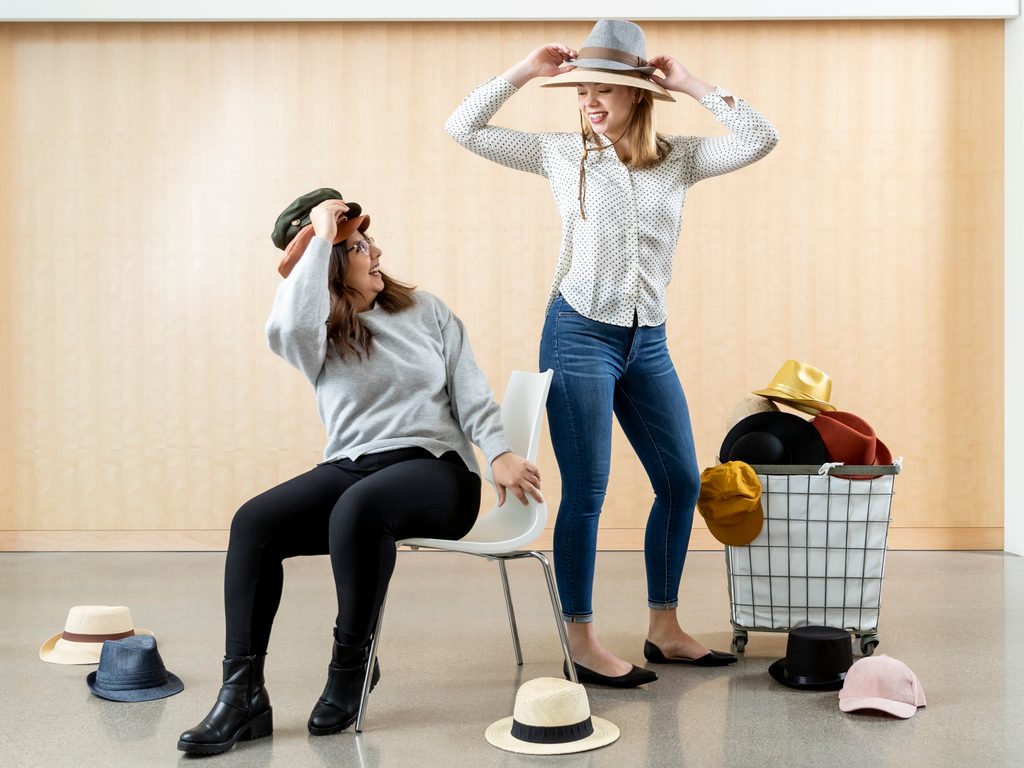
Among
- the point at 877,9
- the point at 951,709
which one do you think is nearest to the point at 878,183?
the point at 877,9

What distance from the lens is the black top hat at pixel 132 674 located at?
217 cm

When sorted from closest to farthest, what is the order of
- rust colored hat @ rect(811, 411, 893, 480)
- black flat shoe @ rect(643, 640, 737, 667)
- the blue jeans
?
1. the blue jeans
2. black flat shoe @ rect(643, 640, 737, 667)
3. rust colored hat @ rect(811, 411, 893, 480)

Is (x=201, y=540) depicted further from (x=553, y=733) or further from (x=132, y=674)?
(x=553, y=733)

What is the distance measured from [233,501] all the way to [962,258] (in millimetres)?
3071

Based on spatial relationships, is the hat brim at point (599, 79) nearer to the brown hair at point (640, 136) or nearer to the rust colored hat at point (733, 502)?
the brown hair at point (640, 136)

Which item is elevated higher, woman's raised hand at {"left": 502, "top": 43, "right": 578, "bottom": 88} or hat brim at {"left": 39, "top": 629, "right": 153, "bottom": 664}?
woman's raised hand at {"left": 502, "top": 43, "right": 578, "bottom": 88}

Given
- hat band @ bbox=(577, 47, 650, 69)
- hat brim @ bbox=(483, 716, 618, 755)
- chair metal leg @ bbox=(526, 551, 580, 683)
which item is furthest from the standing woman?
hat brim @ bbox=(483, 716, 618, 755)

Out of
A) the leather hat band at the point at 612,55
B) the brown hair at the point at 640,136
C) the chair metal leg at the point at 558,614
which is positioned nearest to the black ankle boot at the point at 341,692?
the chair metal leg at the point at 558,614

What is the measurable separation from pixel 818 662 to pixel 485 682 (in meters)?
0.70

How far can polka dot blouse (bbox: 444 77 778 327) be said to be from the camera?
2.29m

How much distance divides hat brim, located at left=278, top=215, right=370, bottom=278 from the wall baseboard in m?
2.33

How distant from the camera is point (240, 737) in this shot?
1.86m

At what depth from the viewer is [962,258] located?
424 cm

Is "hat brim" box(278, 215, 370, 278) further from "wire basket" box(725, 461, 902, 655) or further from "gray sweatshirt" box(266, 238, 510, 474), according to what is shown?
"wire basket" box(725, 461, 902, 655)
